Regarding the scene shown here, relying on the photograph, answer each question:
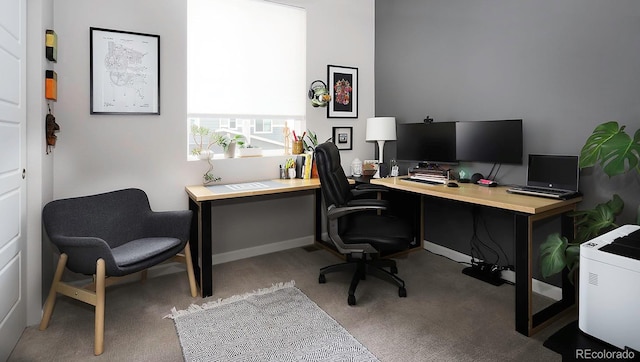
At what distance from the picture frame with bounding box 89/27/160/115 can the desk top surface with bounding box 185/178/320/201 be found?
0.73 meters

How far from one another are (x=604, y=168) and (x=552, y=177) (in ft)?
1.36

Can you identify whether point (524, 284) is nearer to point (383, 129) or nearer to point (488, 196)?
point (488, 196)

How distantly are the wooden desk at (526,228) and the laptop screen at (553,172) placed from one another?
0.13 meters

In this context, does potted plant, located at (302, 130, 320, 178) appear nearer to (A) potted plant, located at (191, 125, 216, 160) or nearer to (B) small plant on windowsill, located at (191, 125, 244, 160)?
(B) small plant on windowsill, located at (191, 125, 244, 160)

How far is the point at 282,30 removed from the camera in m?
3.56

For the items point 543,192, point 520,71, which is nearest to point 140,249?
point 543,192

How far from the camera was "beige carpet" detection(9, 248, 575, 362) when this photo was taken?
6.37ft

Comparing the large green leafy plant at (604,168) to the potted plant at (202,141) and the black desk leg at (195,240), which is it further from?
the potted plant at (202,141)

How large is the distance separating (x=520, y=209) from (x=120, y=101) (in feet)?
9.35

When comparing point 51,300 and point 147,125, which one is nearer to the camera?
point 51,300

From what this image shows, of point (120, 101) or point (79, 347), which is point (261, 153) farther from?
point (79, 347)

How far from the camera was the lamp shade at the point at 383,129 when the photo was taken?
366cm

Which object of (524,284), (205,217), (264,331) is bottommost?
(264,331)

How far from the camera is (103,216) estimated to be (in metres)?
2.51
